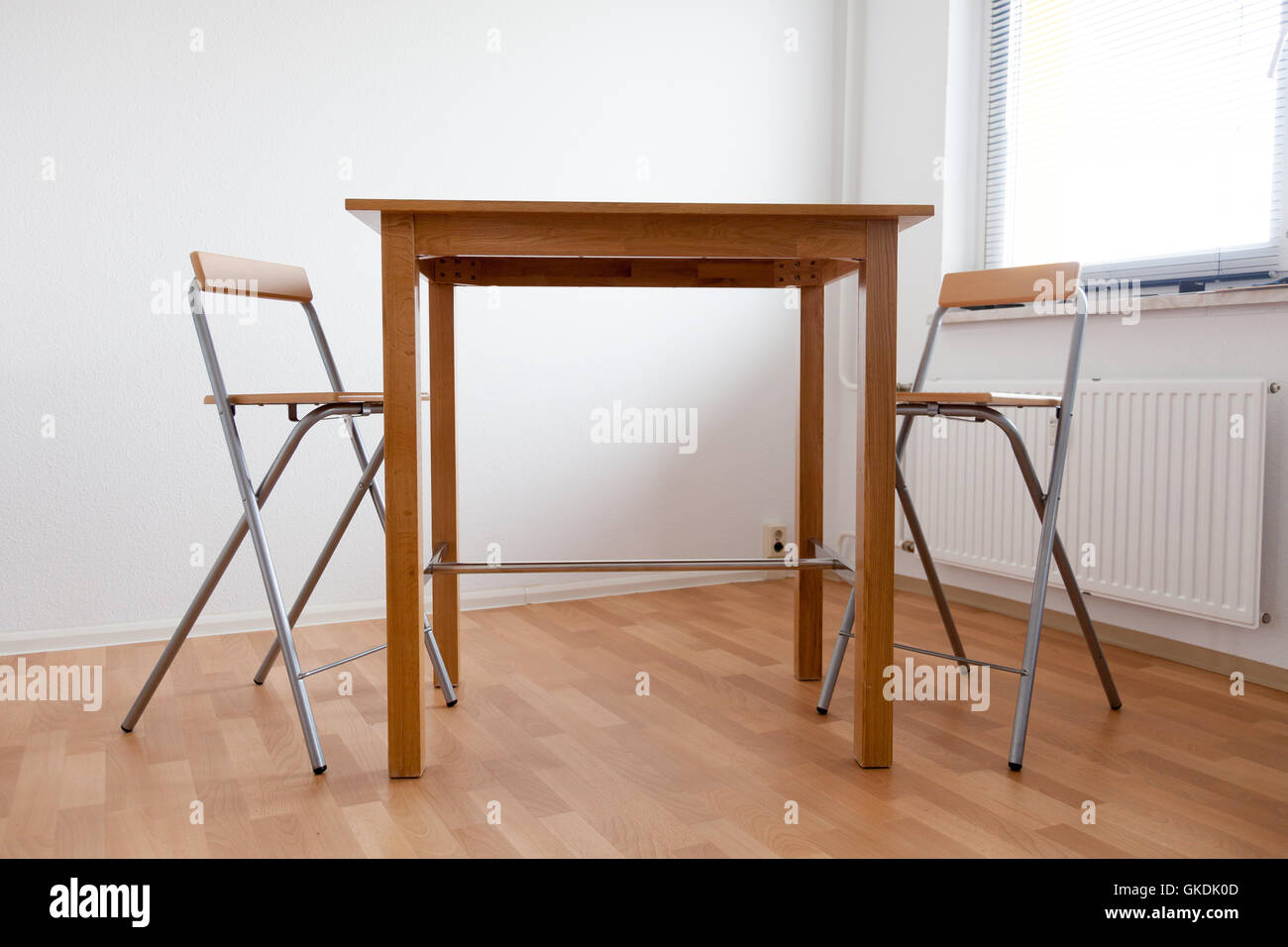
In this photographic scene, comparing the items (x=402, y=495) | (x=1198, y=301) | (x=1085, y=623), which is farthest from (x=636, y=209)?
(x=1198, y=301)

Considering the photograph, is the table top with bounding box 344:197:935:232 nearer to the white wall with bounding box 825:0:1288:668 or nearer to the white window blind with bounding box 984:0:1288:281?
the white wall with bounding box 825:0:1288:668

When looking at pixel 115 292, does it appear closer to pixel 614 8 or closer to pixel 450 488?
pixel 450 488

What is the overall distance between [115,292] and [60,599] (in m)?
0.74

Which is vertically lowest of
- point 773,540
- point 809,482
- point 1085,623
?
point 773,540

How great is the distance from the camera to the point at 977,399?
5.98ft

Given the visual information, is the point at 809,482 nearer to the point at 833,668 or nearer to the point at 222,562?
the point at 833,668

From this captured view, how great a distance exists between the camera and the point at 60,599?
2623 millimetres

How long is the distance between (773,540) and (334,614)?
4.47ft

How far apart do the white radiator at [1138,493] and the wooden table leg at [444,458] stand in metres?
1.42

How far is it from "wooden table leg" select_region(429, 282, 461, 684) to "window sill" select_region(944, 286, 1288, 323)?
59.2 inches

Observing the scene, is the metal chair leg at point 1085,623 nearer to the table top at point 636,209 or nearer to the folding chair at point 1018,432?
the folding chair at point 1018,432

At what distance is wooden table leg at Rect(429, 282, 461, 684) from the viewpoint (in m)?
2.20

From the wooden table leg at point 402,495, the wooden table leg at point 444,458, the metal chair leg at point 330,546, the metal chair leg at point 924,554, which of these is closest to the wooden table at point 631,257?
the wooden table leg at point 402,495

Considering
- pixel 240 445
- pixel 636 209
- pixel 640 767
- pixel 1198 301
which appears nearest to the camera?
pixel 636 209
